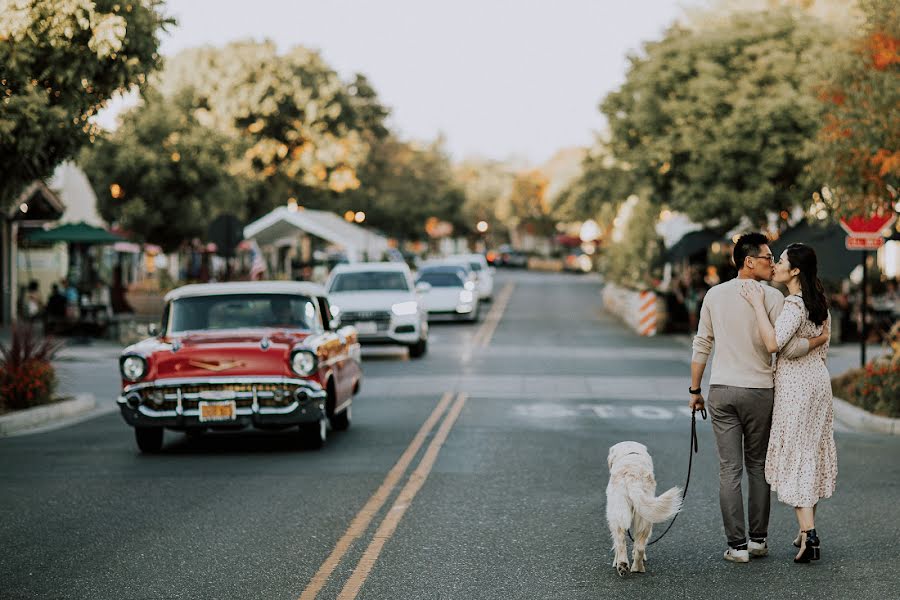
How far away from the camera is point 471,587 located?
7484mm

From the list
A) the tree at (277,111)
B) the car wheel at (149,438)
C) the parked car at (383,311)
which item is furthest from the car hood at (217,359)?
the tree at (277,111)

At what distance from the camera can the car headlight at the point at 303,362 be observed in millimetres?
12984

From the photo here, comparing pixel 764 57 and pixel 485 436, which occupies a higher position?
pixel 764 57

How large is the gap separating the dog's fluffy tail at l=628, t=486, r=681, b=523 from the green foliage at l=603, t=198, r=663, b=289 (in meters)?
33.8

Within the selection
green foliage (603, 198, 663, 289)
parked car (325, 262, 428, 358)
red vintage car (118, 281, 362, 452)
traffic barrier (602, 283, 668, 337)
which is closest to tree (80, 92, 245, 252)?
green foliage (603, 198, 663, 289)

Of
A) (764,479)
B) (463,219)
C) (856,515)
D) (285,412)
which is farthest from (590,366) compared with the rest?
(463,219)

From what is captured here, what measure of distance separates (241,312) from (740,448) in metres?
7.51

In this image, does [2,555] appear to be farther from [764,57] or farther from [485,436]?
[764,57]

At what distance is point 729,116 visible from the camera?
34.1 m

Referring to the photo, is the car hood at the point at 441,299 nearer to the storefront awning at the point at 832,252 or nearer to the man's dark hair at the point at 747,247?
the storefront awning at the point at 832,252

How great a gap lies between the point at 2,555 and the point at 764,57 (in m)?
29.1

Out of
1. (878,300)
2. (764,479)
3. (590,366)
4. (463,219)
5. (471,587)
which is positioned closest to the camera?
(471,587)

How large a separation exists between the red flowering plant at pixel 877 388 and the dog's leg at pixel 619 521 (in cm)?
927

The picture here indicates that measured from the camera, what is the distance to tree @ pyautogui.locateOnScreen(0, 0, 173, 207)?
14453 mm
